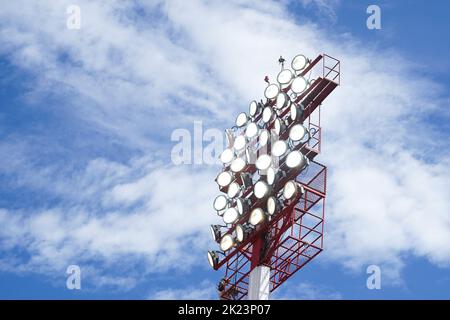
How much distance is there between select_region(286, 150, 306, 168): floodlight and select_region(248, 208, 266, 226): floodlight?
8.00ft

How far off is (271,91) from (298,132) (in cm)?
381

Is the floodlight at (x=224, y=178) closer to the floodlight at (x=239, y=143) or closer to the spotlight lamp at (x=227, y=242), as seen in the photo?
the floodlight at (x=239, y=143)

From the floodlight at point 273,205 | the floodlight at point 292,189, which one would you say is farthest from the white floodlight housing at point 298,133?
the floodlight at point 273,205

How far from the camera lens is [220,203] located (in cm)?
3866

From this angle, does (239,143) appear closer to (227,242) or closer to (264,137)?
(264,137)

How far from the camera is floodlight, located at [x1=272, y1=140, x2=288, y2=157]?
1410 inches

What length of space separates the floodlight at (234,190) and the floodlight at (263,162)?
204 centimetres

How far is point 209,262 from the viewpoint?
38.8 m

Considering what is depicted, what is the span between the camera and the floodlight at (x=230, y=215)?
37.7 meters

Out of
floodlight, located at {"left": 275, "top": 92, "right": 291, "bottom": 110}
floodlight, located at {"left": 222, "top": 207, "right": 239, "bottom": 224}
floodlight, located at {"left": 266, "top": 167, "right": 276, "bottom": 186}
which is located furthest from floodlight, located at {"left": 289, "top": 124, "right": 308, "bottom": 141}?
floodlight, located at {"left": 222, "top": 207, "right": 239, "bottom": 224}

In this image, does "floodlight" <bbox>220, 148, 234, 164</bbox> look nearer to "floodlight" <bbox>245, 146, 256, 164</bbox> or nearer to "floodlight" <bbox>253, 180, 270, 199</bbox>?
"floodlight" <bbox>245, 146, 256, 164</bbox>

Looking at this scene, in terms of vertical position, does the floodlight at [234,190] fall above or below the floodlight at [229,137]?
below
